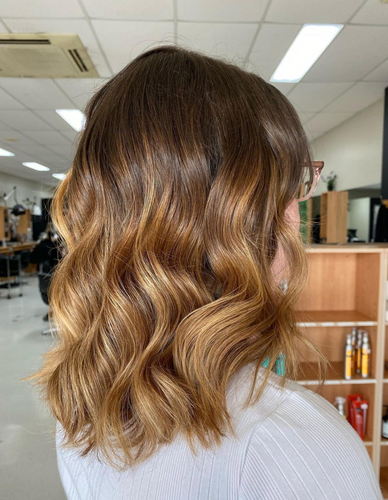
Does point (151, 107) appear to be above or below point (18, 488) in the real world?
above

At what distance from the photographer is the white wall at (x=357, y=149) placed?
160 inches

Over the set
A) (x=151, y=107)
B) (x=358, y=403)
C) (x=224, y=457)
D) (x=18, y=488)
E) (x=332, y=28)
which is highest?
(x=332, y=28)

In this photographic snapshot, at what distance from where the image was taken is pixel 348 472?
383 mm

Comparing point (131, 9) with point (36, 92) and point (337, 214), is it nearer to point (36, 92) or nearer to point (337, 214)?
point (36, 92)

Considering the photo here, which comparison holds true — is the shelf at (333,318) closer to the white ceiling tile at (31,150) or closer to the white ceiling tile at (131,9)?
the white ceiling tile at (131,9)

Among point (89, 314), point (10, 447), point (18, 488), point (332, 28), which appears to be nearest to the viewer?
point (89, 314)

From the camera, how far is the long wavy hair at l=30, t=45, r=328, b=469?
45cm

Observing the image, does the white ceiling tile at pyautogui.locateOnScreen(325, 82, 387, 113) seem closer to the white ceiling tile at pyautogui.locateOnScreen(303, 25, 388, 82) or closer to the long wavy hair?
the white ceiling tile at pyautogui.locateOnScreen(303, 25, 388, 82)

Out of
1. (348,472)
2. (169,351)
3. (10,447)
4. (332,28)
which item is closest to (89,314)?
(169,351)

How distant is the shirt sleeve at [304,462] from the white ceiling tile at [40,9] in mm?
2847

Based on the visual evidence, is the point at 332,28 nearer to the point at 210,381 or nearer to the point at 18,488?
the point at 210,381

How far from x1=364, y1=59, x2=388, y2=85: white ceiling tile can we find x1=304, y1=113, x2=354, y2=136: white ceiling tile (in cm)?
113

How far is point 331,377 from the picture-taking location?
1.86 metres

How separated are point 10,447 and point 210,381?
93.6 inches
